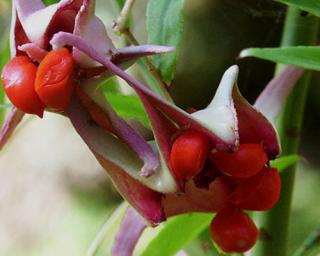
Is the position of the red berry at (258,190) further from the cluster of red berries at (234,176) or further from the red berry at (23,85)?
the red berry at (23,85)

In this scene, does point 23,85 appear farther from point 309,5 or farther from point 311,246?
point 311,246

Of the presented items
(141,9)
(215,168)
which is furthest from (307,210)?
(215,168)

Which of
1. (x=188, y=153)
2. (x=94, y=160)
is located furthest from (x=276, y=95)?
(x=94, y=160)

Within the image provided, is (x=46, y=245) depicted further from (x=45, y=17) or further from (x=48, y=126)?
(x=45, y=17)

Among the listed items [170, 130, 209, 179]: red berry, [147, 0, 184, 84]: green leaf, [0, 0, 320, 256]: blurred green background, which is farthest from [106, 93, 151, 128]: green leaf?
[0, 0, 320, 256]: blurred green background

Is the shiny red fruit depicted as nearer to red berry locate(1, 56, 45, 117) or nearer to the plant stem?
red berry locate(1, 56, 45, 117)

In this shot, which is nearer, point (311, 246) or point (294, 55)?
point (294, 55)
